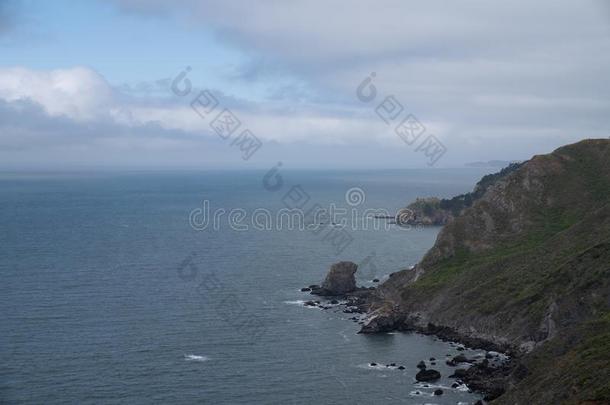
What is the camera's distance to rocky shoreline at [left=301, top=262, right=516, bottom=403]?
68.2m

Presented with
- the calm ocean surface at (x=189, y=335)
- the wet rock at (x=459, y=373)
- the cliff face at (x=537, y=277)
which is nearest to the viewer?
the cliff face at (x=537, y=277)

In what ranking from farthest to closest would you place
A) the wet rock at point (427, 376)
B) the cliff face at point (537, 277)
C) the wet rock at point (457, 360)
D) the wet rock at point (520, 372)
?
the wet rock at point (457, 360)
the wet rock at point (427, 376)
the wet rock at point (520, 372)
the cliff face at point (537, 277)

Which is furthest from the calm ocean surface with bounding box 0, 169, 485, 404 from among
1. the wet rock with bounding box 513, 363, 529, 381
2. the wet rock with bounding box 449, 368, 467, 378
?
the wet rock with bounding box 513, 363, 529, 381

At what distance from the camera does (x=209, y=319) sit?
9106 centimetres

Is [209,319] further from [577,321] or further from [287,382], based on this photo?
[577,321]

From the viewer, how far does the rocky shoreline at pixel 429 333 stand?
68.2 metres

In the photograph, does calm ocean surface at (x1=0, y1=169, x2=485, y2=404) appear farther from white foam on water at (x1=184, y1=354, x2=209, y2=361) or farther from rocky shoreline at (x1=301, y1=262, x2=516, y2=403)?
rocky shoreline at (x1=301, y1=262, x2=516, y2=403)

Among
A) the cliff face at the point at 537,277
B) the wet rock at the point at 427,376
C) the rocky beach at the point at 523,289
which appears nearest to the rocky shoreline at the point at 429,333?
the wet rock at the point at 427,376

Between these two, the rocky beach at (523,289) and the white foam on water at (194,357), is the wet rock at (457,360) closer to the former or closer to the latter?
the rocky beach at (523,289)

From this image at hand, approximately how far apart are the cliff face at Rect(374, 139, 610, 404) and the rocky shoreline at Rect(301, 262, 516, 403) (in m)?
1.26

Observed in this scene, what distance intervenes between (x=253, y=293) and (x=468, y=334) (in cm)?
3605

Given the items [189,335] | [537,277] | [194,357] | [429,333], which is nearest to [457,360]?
[429,333]

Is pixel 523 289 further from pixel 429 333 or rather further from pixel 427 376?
pixel 427 376

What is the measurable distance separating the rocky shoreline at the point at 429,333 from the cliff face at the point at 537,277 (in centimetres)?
126
